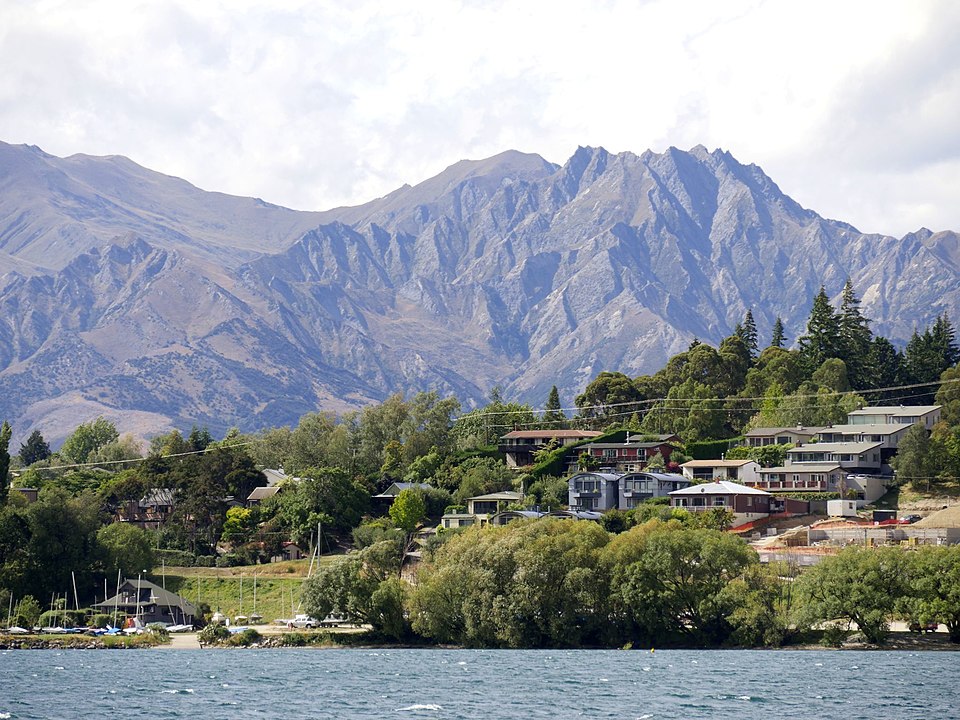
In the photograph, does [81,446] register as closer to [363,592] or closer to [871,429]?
[871,429]

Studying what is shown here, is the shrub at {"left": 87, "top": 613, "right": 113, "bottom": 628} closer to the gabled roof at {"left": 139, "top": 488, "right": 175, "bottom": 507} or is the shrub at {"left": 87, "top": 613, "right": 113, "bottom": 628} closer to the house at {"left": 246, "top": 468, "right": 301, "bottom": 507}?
the house at {"left": 246, "top": 468, "right": 301, "bottom": 507}

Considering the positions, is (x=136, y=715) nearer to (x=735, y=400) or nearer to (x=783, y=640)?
(x=783, y=640)

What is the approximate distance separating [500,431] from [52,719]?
97.4 metres

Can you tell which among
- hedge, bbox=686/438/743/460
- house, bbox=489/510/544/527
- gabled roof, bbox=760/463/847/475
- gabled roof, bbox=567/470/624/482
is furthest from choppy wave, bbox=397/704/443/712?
hedge, bbox=686/438/743/460

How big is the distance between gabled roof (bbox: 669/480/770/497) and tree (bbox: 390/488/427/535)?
20.1 metres

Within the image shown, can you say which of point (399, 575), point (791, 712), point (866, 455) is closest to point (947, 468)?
point (866, 455)

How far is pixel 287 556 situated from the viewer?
11788 cm

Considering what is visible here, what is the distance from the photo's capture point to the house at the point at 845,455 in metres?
121

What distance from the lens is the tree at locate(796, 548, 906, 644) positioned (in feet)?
260

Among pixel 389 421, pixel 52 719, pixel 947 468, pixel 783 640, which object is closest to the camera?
pixel 52 719

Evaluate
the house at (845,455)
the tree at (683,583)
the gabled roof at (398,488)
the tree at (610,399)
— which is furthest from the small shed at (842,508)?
the tree at (610,399)

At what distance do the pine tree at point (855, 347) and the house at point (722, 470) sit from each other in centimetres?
2671

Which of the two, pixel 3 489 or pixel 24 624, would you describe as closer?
pixel 24 624

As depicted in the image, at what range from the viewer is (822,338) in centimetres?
14925
